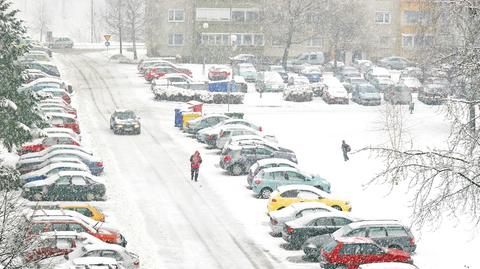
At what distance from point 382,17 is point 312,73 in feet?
71.1

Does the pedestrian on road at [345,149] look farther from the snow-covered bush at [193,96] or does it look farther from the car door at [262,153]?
the snow-covered bush at [193,96]

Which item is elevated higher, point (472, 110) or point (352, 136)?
point (472, 110)

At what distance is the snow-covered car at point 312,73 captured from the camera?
3116 inches

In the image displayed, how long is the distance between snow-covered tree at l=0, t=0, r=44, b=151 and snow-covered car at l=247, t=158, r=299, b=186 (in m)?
9.22

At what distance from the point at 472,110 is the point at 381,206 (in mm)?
17522

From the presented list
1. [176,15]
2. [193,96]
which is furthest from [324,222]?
[176,15]

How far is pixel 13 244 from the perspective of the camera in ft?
66.0

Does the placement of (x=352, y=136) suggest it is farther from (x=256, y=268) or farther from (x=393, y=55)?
(x=393, y=55)

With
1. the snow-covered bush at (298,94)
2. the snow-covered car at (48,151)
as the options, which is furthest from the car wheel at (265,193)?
the snow-covered bush at (298,94)

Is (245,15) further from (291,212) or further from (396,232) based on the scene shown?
(396,232)

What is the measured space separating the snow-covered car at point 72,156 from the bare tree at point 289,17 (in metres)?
44.5

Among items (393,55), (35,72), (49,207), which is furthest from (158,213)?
(393,55)

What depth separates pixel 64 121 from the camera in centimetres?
5109

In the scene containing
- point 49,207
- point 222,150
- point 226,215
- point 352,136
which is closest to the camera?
point 49,207
